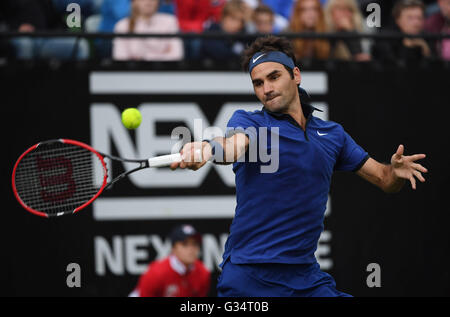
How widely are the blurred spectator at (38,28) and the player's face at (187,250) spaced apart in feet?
6.27

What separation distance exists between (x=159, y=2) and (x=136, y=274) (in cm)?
283

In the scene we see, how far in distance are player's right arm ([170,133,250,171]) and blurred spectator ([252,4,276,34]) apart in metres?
3.54

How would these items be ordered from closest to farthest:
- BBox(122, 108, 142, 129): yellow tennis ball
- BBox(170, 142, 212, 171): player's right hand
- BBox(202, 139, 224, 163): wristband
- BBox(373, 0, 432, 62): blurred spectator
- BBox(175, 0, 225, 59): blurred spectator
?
BBox(170, 142, 212, 171): player's right hand < BBox(202, 139, 224, 163): wristband < BBox(122, 108, 142, 129): yellow tennis ball < BBox(373, 0, 432, 62): blurred spectator < BBox(175, 0, 225, 59): blurred spectator

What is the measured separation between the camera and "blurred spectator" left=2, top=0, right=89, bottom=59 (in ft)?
21.6

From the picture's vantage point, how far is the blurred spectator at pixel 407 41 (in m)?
6.94

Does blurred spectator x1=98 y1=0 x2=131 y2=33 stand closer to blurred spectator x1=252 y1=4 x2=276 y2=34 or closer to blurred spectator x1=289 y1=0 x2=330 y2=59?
blurred spectator x1=252 y1=4 x2=276 y2=34

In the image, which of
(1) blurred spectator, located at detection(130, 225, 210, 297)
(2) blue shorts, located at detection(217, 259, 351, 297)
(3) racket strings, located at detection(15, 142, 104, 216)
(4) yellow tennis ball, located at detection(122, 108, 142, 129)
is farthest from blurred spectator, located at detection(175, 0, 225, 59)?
(2) blue shorts, located at detection(217, 259, 351, 297)

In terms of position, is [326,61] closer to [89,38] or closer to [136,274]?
[89,38]
